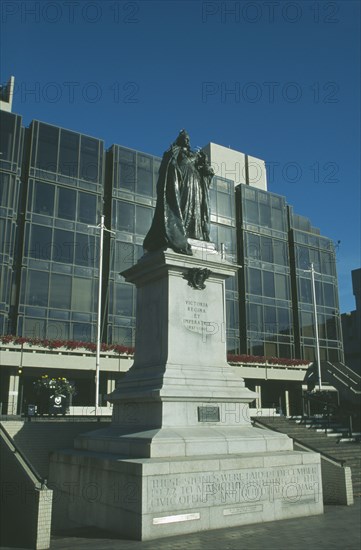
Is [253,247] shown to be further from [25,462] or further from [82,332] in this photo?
[25,462]

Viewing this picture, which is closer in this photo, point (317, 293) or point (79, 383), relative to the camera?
point (79, 383)

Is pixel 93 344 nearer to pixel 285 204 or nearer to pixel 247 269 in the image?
pixel 247 269

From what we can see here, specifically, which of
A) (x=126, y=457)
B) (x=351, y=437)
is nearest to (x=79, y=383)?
(x=351, y=437)

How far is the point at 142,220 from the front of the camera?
44.0 metres

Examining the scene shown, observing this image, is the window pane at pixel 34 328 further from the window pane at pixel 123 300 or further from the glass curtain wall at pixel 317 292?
the glass curtain wall at pixel 317 292

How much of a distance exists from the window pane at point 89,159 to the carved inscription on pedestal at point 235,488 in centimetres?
3466

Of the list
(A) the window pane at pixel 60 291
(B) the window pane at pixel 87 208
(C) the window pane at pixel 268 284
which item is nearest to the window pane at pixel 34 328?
(A) the window pane at pixel 60 291

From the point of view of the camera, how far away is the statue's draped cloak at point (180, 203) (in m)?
13.2

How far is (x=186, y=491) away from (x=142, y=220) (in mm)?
35785

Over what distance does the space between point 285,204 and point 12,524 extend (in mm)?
48065

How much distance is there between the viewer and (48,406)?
973 inches

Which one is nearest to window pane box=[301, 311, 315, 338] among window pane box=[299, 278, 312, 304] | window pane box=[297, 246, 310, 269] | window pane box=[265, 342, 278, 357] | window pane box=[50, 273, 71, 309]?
window pane box=[299, 278, 312, 304]

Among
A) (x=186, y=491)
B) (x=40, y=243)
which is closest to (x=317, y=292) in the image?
(x=40, y=243)

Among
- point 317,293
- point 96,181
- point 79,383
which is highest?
point 96,181
